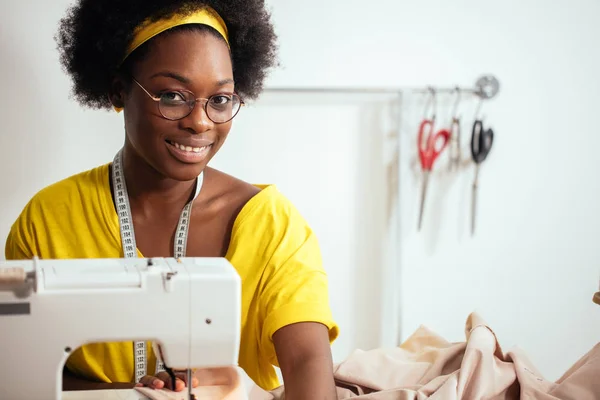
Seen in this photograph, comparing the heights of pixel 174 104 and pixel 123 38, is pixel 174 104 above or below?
below

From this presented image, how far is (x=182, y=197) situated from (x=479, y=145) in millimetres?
1021

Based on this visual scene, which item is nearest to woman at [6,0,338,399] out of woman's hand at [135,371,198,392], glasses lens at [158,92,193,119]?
glasses lens at [158,92,193,119]

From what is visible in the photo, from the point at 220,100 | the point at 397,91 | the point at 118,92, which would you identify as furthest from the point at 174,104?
the point at 397,91

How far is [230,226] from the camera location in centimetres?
150

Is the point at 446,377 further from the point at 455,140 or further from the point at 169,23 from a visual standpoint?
the point at 455,140

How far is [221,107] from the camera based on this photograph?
1.37 meters

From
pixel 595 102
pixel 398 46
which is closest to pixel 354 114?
pixel 398 46

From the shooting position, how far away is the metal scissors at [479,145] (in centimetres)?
220

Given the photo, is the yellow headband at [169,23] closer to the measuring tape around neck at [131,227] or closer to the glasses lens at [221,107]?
the glasses lens at [221,107]

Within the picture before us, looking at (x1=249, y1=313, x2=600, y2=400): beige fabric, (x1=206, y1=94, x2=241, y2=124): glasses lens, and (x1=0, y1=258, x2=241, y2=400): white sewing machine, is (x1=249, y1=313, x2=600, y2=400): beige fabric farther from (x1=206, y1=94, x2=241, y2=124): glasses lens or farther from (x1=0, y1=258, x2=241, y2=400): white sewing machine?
(x1=206, y1=94, x2=241, y2=124): glasses lens

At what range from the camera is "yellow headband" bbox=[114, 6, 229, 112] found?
1.35 meters

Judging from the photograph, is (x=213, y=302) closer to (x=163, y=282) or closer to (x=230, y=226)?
(x=163, y=282)

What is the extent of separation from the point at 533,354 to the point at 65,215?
149 cm

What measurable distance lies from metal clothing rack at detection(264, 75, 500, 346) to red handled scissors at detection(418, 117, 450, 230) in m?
0.07
